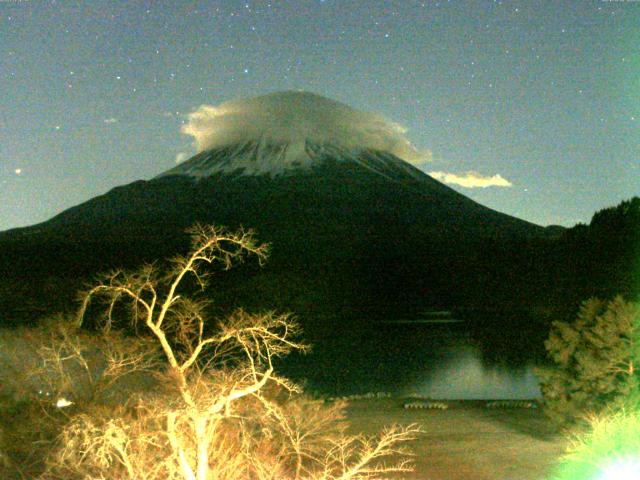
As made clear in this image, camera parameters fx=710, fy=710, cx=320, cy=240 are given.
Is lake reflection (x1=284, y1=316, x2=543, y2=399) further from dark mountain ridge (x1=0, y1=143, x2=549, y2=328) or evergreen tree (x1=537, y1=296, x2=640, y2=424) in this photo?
evergreen tree (x1=537, y1=296, x2=640, y2=424)

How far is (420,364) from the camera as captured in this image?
2997 cm

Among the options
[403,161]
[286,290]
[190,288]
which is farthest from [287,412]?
[403,161]

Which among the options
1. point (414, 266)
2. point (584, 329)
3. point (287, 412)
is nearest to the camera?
point (287, 412)

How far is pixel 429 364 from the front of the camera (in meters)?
30.0

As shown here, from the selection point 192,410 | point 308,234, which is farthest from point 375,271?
point 192,410

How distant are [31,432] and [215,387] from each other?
4.91 meters

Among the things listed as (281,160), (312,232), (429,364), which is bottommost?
(429,364)

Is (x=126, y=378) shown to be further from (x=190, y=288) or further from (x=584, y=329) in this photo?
(x=190, y=288)

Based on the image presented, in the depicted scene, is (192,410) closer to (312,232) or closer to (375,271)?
(375,271)

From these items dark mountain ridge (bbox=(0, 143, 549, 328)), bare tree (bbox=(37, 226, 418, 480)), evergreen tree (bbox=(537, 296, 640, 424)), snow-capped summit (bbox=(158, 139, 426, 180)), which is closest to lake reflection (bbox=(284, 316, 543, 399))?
dark mountain ridge (bbox=(0, 143, 549, 328))

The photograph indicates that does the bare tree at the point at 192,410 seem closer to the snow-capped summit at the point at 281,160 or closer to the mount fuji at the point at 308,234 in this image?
the mount fuji at the point at 308,234

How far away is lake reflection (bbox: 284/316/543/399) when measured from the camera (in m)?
23.3

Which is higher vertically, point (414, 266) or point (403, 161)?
point (403, 161)

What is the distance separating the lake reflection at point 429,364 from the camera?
2331 centimetres
